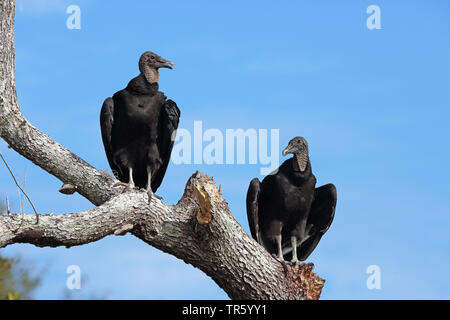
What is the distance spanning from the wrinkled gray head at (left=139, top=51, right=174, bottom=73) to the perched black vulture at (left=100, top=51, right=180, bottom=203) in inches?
10.3

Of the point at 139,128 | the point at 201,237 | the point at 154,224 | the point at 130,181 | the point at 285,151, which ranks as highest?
the point at 139,128

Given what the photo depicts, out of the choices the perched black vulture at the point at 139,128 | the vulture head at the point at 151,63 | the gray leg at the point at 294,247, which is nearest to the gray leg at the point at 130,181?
the perched black vulture at the point at 139,128

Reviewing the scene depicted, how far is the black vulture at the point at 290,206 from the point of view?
608 cm

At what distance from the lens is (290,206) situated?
240 inches

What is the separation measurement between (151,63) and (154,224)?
199cm

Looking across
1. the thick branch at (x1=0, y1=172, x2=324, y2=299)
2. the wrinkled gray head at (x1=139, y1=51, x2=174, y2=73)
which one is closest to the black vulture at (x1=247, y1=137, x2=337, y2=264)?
the thick branch at (x1=0, y1=172, x2=324, y2=299)

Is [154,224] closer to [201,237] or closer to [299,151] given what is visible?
[201,237]

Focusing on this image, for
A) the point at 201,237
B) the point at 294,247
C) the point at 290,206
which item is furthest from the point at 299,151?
the point at 201,237

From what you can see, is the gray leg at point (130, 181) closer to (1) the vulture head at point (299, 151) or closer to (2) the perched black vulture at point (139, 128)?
(2) the perched black vulture at point (139, 128)

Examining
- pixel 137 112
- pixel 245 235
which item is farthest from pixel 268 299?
pixel 137 112

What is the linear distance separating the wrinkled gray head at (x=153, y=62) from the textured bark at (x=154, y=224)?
4.28 feet

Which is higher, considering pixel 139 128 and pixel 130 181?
pixel 139 128
